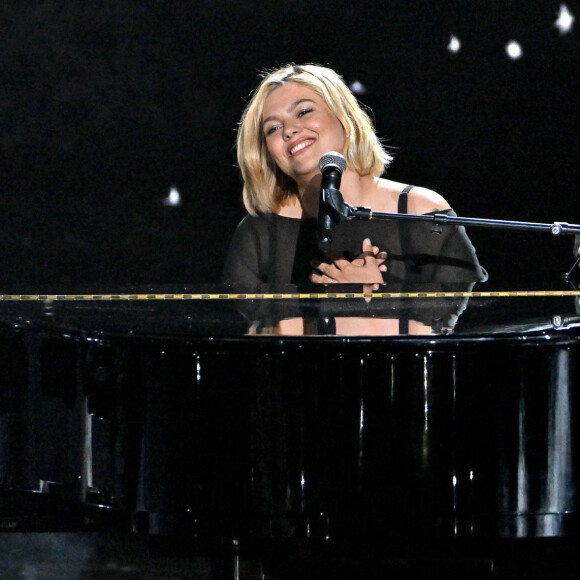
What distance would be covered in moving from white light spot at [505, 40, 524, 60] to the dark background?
0.02 meters

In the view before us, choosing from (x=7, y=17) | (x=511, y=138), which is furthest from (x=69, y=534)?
(x=511, y=138)

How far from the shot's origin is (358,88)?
3.03m

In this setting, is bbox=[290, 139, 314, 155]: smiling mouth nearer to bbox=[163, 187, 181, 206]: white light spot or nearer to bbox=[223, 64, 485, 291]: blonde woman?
bbox=[223, 64, 485, 291]: blonde woman

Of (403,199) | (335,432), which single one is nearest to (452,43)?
(403,199)

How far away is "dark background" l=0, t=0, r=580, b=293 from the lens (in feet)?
9.73

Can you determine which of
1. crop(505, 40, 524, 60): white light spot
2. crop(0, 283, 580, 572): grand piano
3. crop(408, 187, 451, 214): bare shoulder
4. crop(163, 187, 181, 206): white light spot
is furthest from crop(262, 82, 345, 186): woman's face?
→ crop(0, 283, 580, 572): grand piano

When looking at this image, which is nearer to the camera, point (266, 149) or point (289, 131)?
point (289, 131)

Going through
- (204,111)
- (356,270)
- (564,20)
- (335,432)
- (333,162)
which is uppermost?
(564,20)

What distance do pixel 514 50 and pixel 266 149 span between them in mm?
952

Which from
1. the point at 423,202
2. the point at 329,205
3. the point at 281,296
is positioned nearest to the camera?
the point at 329,205

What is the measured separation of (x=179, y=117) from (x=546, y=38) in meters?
1.25

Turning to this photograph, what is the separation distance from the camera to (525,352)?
1354 mm

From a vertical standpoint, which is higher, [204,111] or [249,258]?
[204,111]

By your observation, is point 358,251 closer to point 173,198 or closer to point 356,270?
point 356,270
